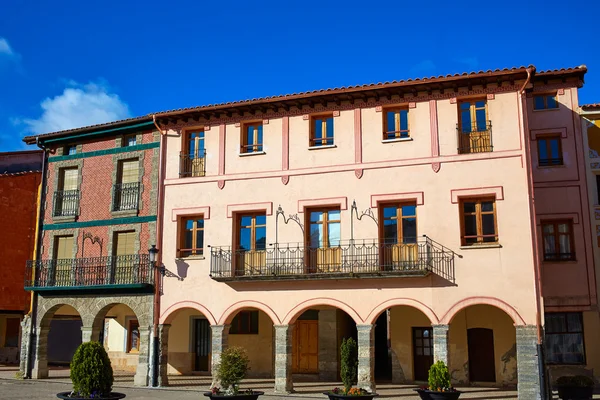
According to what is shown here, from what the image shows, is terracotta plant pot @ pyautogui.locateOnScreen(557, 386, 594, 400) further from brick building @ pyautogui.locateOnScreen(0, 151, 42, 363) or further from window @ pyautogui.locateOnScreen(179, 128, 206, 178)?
brick building @ pyautogui.locateOnScreen(0, 151, 42, 363)

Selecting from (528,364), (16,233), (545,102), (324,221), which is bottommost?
(528,364)

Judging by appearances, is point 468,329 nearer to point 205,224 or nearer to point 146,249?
point 205,224

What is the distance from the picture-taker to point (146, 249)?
2280 centimetres

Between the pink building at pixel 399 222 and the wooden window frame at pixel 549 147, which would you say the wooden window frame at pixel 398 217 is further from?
the wooden window frame at pixel 549 147

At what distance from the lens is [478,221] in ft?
62.9

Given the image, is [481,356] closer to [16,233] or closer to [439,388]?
[439,388]

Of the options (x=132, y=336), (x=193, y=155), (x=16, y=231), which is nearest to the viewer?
(x=193, y=155)

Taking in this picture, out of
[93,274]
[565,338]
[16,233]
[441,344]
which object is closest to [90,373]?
[441,344]

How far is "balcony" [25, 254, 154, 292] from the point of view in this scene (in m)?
A: 22.5

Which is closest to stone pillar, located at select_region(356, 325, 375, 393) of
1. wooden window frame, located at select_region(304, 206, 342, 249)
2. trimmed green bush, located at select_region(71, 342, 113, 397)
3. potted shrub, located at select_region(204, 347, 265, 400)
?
wooden window frame, located at select_region(304, 206, 342, 249)

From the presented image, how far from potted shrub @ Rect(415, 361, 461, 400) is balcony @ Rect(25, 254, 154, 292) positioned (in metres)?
10.4

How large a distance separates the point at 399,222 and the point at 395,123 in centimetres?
301

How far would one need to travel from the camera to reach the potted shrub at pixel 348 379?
49.5 feet

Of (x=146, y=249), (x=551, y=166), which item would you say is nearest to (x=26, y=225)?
(x=146, y=249)
